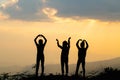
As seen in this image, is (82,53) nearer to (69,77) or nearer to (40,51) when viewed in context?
(69,77)

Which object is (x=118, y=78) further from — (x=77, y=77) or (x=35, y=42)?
(x=35, y=42)

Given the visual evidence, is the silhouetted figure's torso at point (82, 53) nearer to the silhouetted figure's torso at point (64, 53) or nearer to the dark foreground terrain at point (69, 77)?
the silhouetted figure's torso at point (64, 53)

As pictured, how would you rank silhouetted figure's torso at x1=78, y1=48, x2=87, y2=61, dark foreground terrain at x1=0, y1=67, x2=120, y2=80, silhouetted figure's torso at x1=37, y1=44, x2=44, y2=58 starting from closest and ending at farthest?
dark foreground terrain at x1=0, y1=67, x2=120, y2=80
silhouetted figure's torso at x1=37, y1=44, x2=44, y2=58
silhouetted figure's torso at x1=78, y1=48, x2=87, y2=61

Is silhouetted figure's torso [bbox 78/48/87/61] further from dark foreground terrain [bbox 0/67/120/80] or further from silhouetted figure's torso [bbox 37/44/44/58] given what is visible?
silhouetted figure's torso [bbox 37/44/44/58]

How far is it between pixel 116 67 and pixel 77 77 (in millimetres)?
4937

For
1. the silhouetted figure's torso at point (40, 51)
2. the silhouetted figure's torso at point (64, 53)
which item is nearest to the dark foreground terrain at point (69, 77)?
the silhouetted figure's torso at point (64, 53)

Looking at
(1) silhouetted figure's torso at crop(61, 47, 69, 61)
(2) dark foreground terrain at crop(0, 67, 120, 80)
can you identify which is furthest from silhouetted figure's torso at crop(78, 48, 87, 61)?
(2) dark foreground terrain at crop(0, 67, 120, 80)

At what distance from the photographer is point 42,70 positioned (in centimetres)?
4716

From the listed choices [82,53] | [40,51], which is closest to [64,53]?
[82,53]

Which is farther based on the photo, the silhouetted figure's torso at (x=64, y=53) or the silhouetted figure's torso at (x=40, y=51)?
the silhouetted figure's torso at (x=64, y=53)

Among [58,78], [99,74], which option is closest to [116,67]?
[99,74]

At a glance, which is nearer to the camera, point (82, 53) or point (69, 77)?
point (69, 77)

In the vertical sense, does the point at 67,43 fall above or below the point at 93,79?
above

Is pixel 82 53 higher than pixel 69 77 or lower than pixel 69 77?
higher
